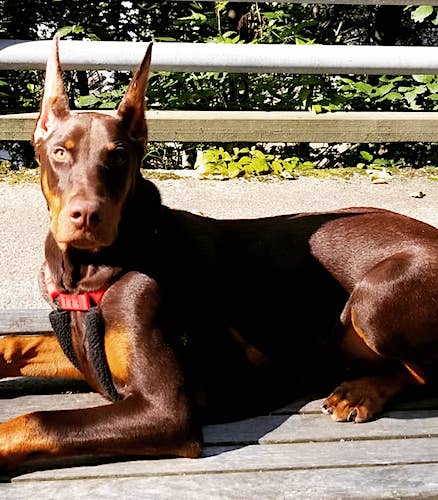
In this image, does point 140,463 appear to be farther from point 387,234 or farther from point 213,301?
point 387,234

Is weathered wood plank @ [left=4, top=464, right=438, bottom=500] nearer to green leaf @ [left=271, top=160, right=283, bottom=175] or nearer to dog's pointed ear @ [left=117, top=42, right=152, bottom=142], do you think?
dog's pointed ear @ [left=117, top=42, right=152, bottom=142]

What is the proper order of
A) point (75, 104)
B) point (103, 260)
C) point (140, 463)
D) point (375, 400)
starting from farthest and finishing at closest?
point (75, 104) → point (375, 400) → point (103, 260) → point (140, 463)

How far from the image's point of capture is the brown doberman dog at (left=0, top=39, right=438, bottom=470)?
2895 millimetres

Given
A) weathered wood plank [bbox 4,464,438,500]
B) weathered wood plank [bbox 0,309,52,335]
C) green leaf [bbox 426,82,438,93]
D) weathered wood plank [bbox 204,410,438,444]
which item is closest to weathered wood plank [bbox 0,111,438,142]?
green leaf [bbox 426,82,438,93]

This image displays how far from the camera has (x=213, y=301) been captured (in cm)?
335

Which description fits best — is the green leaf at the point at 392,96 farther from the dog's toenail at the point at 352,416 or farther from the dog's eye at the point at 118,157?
the dog's eye at the point at 118,157

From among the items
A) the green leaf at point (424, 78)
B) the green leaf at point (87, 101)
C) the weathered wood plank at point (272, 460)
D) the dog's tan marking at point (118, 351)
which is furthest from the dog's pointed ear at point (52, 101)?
the green leaf at point (424, 78)

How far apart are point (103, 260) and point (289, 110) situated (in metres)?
4.69

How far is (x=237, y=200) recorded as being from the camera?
6.43 meters

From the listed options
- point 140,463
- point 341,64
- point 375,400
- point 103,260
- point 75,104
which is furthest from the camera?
point 75,104

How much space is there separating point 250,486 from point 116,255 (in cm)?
89

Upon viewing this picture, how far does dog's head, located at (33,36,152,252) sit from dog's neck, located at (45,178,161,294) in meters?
0.07

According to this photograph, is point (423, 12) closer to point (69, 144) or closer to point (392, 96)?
point (392, 96)

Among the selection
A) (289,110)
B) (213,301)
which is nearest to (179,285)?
(213,301)
